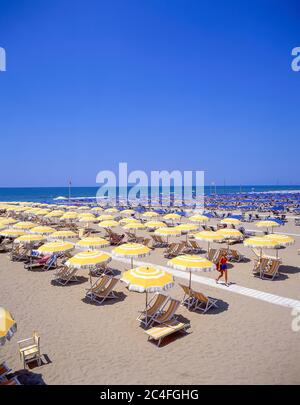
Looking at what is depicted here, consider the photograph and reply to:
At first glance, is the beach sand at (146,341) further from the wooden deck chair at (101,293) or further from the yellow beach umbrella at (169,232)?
the yellow beach umbrella at (169,232)

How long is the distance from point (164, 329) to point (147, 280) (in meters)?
1.15

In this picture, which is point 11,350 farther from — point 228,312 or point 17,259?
point 17,259

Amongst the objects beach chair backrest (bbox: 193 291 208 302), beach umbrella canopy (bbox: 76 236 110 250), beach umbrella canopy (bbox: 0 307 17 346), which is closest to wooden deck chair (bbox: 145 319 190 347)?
beach chair backrest (bbox: 193 291 208 302)

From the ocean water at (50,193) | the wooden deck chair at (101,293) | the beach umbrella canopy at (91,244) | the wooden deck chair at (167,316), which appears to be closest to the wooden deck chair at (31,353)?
the wooden deck chair at (167,316)

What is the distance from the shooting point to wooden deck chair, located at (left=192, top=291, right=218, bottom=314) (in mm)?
7773

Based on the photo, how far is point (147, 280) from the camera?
21.4 feet

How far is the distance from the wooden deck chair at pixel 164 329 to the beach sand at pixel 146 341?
0.61 feet

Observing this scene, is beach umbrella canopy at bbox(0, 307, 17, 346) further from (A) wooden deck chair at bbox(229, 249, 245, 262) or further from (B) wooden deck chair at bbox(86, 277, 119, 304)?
(A) wooden deck chair at bbox(229, 249, 245, 262)

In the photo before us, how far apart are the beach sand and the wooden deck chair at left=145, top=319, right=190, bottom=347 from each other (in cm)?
19

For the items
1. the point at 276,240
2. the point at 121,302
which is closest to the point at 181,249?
the point at 276,240

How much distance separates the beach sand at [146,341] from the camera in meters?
5.12

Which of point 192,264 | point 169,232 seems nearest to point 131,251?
point 192,264

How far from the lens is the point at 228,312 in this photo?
7695 millimetres
